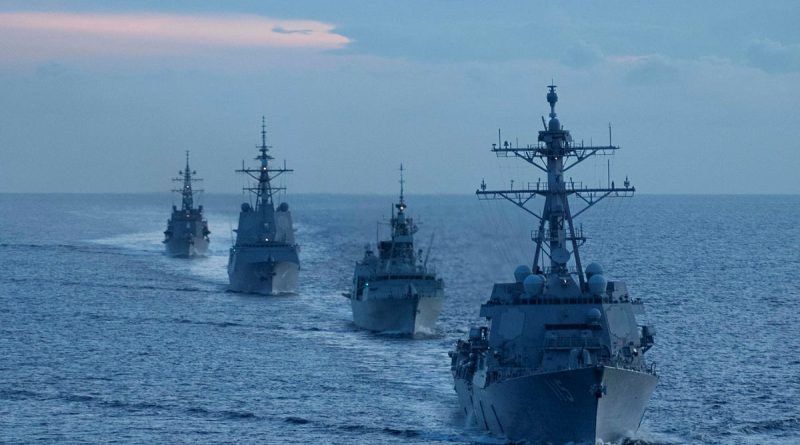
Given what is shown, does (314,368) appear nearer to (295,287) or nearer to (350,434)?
(350,434)

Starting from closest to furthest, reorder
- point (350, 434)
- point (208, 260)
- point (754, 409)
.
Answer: point (350, 434), point (754, 409), point (208, 260)

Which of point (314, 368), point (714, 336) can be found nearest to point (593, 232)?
point (714, 336)

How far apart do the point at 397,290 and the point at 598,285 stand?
2974cm

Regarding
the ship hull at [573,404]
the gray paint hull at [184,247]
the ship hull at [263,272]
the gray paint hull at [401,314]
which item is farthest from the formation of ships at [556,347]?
the gray paint hull at [184,247]

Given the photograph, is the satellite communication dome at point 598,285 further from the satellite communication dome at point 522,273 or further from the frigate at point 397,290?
the frigate at point 397,290

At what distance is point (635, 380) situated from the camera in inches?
1491

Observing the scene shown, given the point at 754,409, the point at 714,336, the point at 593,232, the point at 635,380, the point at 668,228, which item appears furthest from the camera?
the point at 668,228

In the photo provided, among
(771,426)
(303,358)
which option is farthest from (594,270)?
(303,358)

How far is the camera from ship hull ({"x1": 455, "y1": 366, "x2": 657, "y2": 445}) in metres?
36.9

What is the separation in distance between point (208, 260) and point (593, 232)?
188 feet

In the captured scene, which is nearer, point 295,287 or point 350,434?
point 350,434

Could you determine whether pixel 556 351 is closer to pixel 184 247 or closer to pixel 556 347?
pixel 556 347

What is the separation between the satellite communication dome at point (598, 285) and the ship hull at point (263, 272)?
52.6m

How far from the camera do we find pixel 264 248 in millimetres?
96188
